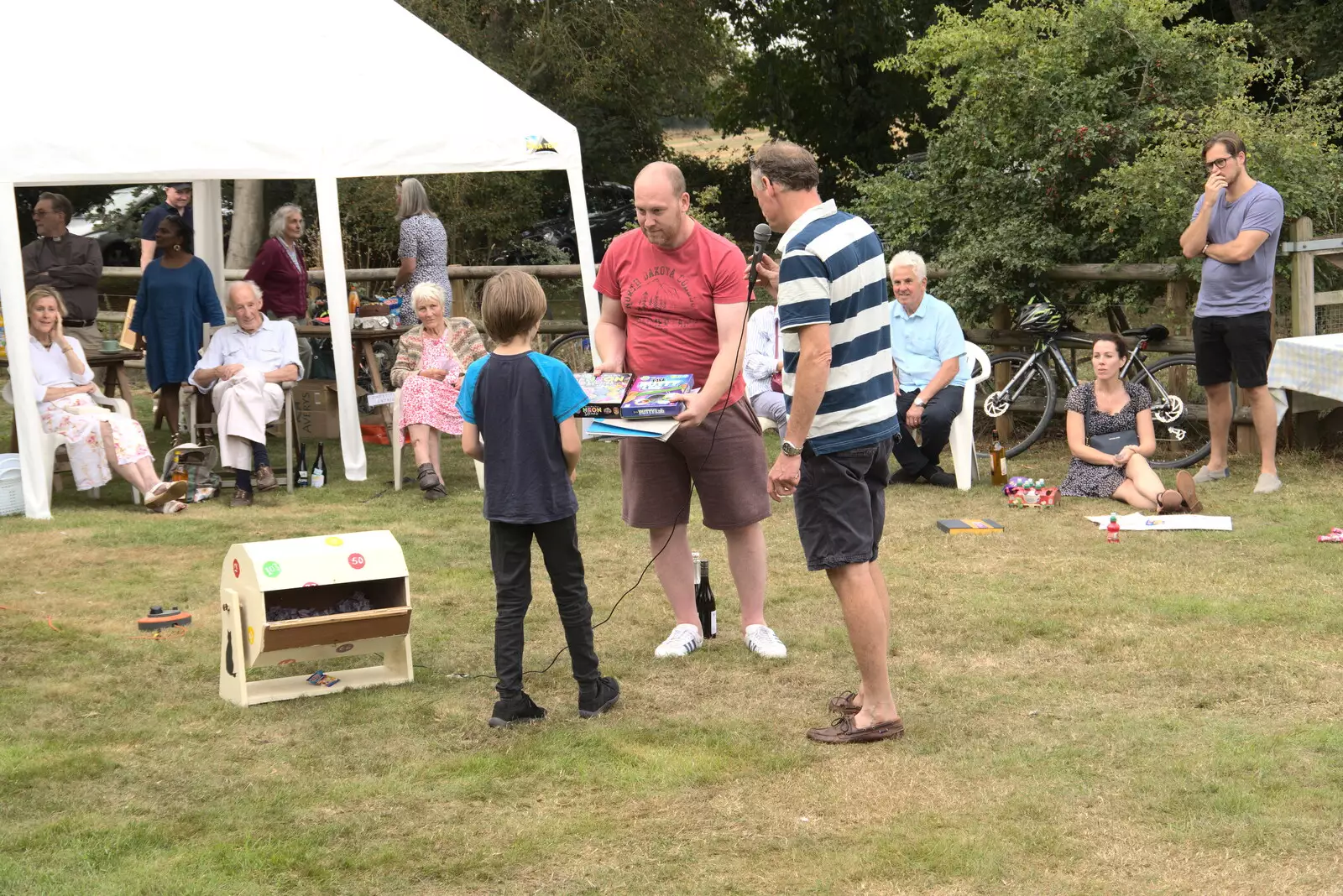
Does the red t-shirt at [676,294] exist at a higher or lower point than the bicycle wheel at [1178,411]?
higher

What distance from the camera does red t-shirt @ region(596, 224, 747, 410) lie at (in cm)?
502

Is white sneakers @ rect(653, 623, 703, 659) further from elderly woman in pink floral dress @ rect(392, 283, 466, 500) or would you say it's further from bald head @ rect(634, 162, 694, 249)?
elderly woman in pink floral dress @ rect(392, 283, 466, 500)

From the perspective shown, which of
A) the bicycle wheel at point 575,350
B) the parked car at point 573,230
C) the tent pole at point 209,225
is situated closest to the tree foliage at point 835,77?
the parked car at point 573,230

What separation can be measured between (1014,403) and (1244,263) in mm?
2098

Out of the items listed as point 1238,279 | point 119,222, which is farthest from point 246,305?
point 119,222

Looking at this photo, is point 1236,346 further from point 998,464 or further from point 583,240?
point 583,240

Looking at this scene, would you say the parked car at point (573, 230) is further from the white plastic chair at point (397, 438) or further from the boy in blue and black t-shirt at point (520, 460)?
the boy in blue and black t-shirt at point (520, 460)

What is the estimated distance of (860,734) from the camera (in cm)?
443

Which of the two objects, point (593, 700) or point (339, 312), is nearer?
point (593, 700)

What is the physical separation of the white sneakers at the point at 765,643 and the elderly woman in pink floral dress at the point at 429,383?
3.52 m

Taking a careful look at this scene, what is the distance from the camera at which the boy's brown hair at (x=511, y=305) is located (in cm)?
450

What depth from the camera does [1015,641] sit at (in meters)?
5.50

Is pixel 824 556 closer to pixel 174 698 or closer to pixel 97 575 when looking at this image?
pixel 174 698

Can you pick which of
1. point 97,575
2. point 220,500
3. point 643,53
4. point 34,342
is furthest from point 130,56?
point 643,53
